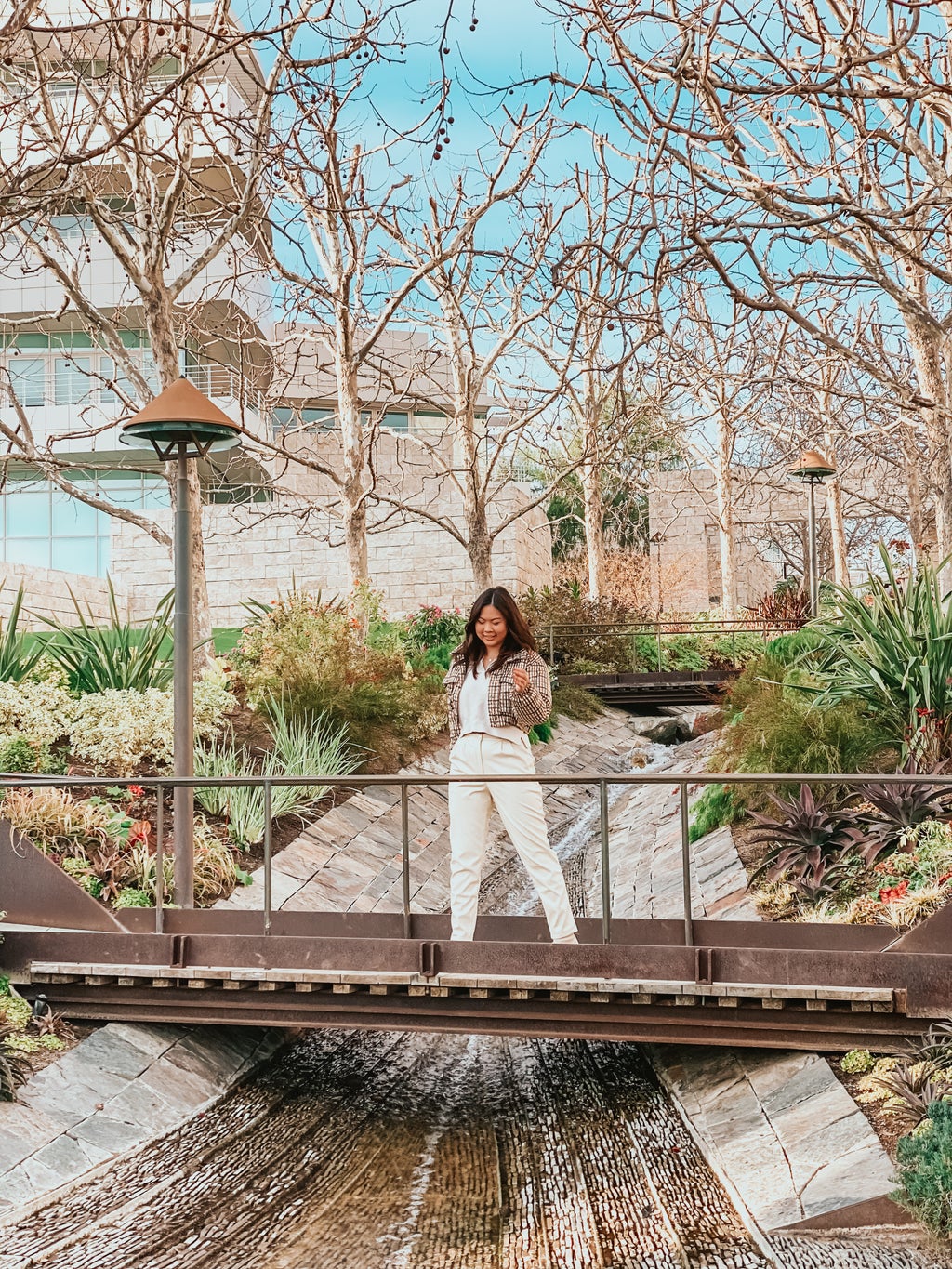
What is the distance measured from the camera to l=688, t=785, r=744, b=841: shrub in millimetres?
9891

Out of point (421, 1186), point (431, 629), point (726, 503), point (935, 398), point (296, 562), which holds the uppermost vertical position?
point (726, 503)

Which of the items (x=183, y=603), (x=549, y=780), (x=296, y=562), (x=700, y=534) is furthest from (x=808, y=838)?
(x=700, y=534)

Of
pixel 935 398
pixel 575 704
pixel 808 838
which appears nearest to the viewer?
pixel 808 838

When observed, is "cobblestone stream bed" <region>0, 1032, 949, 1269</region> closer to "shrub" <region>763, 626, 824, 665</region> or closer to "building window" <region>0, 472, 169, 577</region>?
"shrub" <region>763, 626, 824, 665</region>

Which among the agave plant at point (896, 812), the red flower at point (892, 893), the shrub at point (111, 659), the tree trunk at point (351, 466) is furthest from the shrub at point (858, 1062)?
the tree trunk at point (351, 466)

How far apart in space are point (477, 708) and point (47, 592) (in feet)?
53.4

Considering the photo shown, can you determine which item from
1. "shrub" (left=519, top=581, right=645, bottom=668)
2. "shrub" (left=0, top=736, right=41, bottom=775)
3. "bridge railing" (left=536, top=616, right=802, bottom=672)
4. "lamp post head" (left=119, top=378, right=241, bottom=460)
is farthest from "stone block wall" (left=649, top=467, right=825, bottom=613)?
"lamp post head" (left=119, top=378, right=241, bottom=460)

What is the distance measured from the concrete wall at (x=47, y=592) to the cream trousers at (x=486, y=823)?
13360 mm

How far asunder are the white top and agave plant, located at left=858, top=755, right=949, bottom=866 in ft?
8.63

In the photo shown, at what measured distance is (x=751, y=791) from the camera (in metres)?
9.75

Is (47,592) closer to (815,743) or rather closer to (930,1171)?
(815,743)

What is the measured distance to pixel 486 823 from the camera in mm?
6418

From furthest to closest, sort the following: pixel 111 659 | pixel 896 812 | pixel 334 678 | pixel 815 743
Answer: pixel 334 678, pixel 111 659, pixel 815 743, pixel 896 812

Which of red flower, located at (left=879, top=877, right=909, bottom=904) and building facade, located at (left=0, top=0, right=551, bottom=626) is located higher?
building facade, located at (left=0, top=0, right=551, bottom=626)
